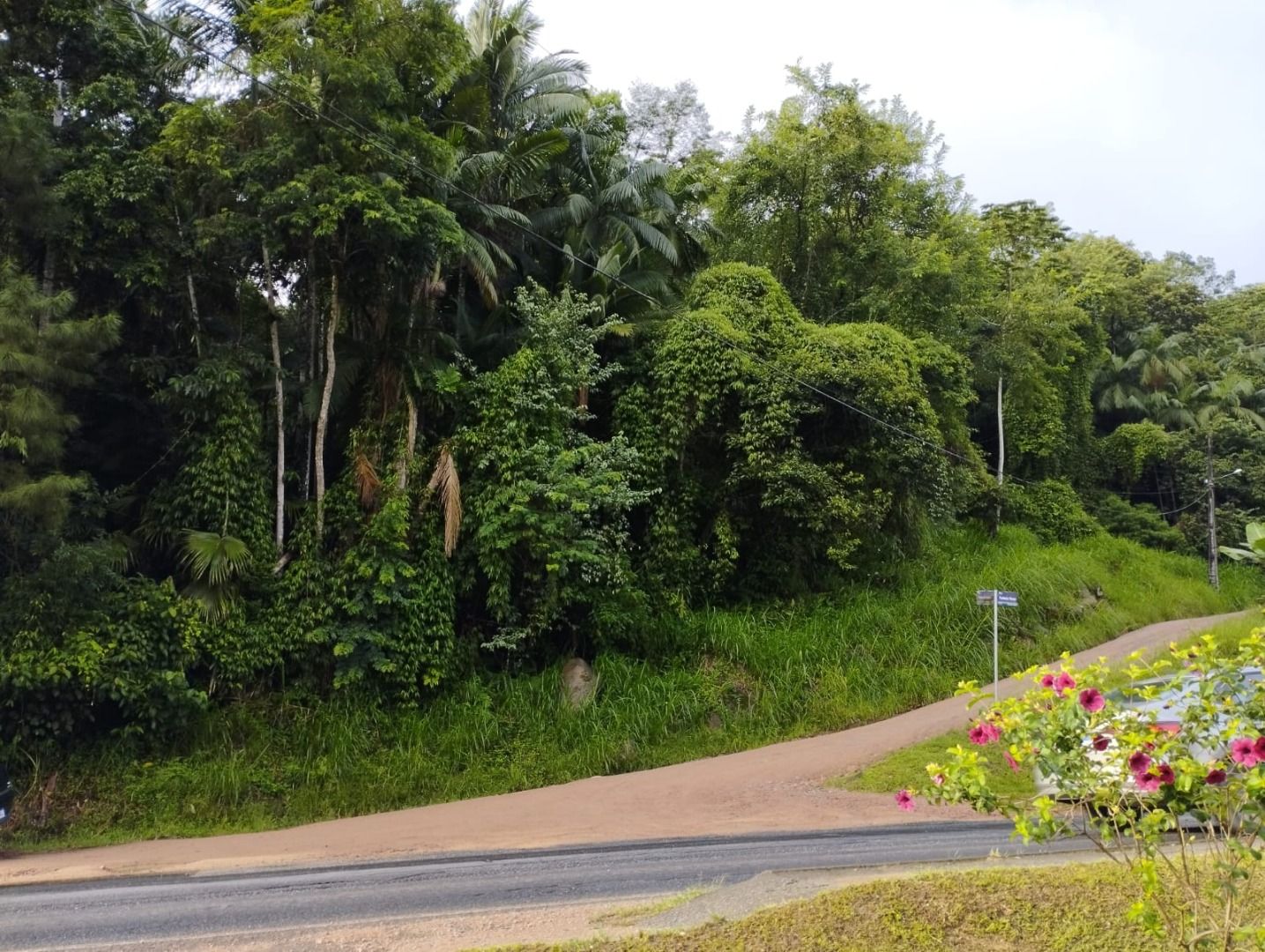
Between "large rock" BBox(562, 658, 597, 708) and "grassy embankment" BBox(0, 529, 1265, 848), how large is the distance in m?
0.20

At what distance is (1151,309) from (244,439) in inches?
1560

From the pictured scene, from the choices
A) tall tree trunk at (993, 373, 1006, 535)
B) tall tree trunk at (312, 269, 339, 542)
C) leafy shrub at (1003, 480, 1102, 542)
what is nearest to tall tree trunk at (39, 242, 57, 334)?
tall tree trunk at (312, 269, 339, 542)

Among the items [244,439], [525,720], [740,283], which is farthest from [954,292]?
[244,439]

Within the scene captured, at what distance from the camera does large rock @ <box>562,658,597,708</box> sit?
51.2 feet

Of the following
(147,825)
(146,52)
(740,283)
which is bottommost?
(147,825)

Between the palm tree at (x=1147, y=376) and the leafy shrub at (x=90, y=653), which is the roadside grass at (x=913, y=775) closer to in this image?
the leafy shrub at (x=90, y=653)

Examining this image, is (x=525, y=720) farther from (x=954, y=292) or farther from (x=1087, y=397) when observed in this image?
(x=1087, y=397)

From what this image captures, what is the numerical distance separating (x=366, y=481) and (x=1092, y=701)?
13.4m

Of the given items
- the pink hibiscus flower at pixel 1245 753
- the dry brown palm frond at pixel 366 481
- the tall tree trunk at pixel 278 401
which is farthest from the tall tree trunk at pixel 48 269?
the pink hibiscus flower at pixel 1245 753

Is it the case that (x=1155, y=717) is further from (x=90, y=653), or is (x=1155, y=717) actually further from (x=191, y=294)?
(x=191, y=294)

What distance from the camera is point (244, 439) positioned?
14453 mm

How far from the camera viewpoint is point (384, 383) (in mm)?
16656

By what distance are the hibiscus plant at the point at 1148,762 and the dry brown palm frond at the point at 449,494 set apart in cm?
1220

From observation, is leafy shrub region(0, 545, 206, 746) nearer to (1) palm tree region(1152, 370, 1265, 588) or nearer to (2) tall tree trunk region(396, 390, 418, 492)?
(2) tall tree trunk region(396, 390, 418, 492)
